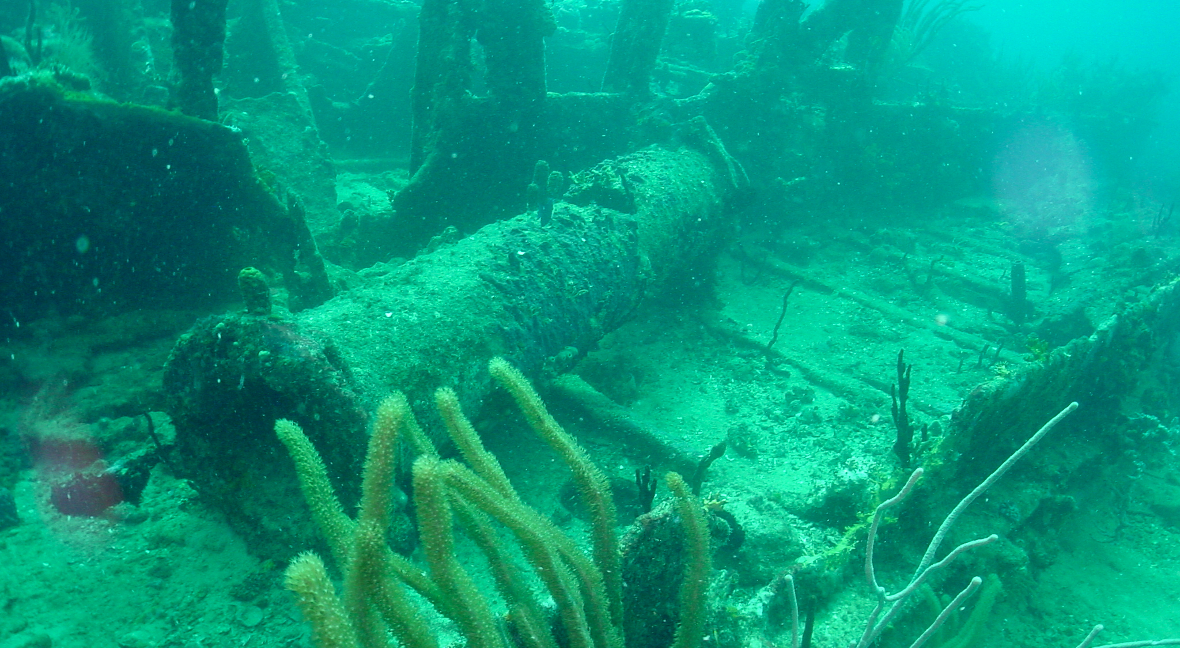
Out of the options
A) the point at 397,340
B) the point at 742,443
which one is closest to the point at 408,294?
the point at 397,340

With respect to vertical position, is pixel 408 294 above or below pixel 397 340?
above

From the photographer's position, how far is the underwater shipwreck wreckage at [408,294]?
106 inches

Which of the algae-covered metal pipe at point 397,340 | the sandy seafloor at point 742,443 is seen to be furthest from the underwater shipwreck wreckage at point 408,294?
the sandy seafloor at point 742,443

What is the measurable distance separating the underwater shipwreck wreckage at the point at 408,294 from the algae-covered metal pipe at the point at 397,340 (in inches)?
0.5

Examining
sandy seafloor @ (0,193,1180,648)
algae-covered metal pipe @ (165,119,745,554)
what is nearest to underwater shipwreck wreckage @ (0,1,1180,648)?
algae-covered metal pipe @ (165,119,745,554)

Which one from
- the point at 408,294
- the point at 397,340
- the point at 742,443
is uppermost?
the point at 408,294

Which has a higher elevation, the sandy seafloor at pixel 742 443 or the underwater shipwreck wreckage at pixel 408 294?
the underwater shipwreck wreckage at pixel 408 294

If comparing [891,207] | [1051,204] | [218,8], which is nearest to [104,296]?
[218,8]

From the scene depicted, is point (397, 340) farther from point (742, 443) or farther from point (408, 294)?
point (742, 443)

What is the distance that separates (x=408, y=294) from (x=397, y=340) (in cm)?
48

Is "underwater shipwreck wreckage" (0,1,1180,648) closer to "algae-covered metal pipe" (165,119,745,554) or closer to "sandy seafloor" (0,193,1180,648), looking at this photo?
"algae-covered metal pipe" (165,119,745,554)

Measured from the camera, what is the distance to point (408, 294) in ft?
12.4

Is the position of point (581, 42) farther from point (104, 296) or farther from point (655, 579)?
point (655, 579)

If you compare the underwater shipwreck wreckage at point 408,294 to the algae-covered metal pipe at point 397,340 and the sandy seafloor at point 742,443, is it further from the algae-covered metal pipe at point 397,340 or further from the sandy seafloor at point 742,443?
the sandy seafloor at point 742,443
